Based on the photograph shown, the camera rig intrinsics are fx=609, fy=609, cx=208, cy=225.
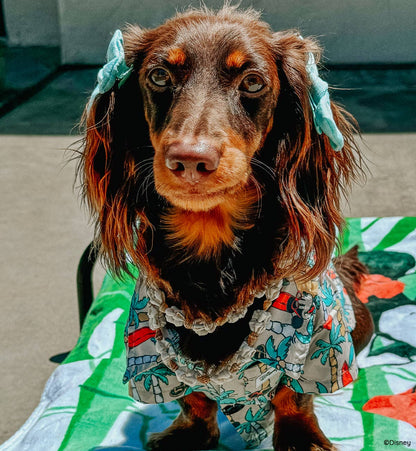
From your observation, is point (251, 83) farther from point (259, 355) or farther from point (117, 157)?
point (259, 355)

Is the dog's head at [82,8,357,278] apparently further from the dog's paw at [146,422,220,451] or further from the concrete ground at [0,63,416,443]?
the dog's paw at [146,422,220,451]

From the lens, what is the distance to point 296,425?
196 centimetres

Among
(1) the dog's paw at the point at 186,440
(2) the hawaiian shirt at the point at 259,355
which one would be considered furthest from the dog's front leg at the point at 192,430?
(2) the hawaiian shirt at the point at 259,355

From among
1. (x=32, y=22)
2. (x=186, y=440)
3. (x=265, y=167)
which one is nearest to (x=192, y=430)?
(x=186, y=440)

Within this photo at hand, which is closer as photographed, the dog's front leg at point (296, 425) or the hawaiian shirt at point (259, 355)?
the hawaiian shirt at point (259, 355)

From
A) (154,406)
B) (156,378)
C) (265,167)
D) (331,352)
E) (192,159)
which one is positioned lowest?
(154,406)

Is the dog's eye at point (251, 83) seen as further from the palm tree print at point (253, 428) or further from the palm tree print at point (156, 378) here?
the palm tree print at point (253, 428)

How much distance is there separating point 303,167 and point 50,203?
326cm

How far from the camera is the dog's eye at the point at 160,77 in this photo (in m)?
1.65

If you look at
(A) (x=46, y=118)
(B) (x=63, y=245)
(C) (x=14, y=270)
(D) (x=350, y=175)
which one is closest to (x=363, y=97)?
(A) (x=46, y=118)

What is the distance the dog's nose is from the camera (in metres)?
1.39

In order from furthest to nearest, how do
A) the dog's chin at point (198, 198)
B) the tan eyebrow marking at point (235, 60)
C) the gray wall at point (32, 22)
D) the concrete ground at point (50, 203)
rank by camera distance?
the gray wall at point (32, 22) → the concrete ground at point (50, 203) → the tan eyebrow marking at point (235, 60) → the dog's chin at point (198, 198)

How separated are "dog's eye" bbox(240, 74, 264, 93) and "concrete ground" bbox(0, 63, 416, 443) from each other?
533mm

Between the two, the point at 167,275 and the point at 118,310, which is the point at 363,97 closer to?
the point at 118,310
